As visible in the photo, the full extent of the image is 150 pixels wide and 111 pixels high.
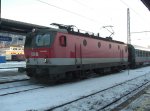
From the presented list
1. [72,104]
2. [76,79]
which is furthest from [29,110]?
[76,79]

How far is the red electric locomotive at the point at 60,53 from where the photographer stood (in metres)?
16.1

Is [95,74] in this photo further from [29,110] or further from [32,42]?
[29,110]

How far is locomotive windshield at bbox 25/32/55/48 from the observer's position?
1634cm

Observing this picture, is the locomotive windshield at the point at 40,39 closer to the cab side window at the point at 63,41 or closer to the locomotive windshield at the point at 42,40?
the locomotive windshield at the point at 42,40

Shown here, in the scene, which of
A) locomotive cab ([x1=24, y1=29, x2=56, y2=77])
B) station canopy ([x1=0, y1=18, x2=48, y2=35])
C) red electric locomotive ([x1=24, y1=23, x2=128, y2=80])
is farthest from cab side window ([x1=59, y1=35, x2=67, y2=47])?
station canopy ([x1=0, y1=18, x2=48, y2=35])

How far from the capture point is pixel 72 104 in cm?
1069

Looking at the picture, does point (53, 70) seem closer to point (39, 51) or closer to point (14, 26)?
point (39, 51)

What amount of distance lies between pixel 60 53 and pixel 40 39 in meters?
1.42

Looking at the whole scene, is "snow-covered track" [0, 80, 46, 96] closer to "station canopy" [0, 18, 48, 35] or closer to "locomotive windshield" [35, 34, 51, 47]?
"locomotive windshield" [35, 34, 51, 47]

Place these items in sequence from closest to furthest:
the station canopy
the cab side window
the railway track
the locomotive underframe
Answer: the railway track
the locomotive underframe
the cab side window
the station canopy

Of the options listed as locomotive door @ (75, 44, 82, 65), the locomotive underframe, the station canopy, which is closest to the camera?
the locomotive underframe

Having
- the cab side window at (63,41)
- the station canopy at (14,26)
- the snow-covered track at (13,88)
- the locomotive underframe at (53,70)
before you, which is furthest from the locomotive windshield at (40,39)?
the station canopy at (14,26)

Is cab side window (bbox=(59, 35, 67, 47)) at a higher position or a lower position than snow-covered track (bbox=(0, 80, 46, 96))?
higher

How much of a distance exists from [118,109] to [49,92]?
443cm
